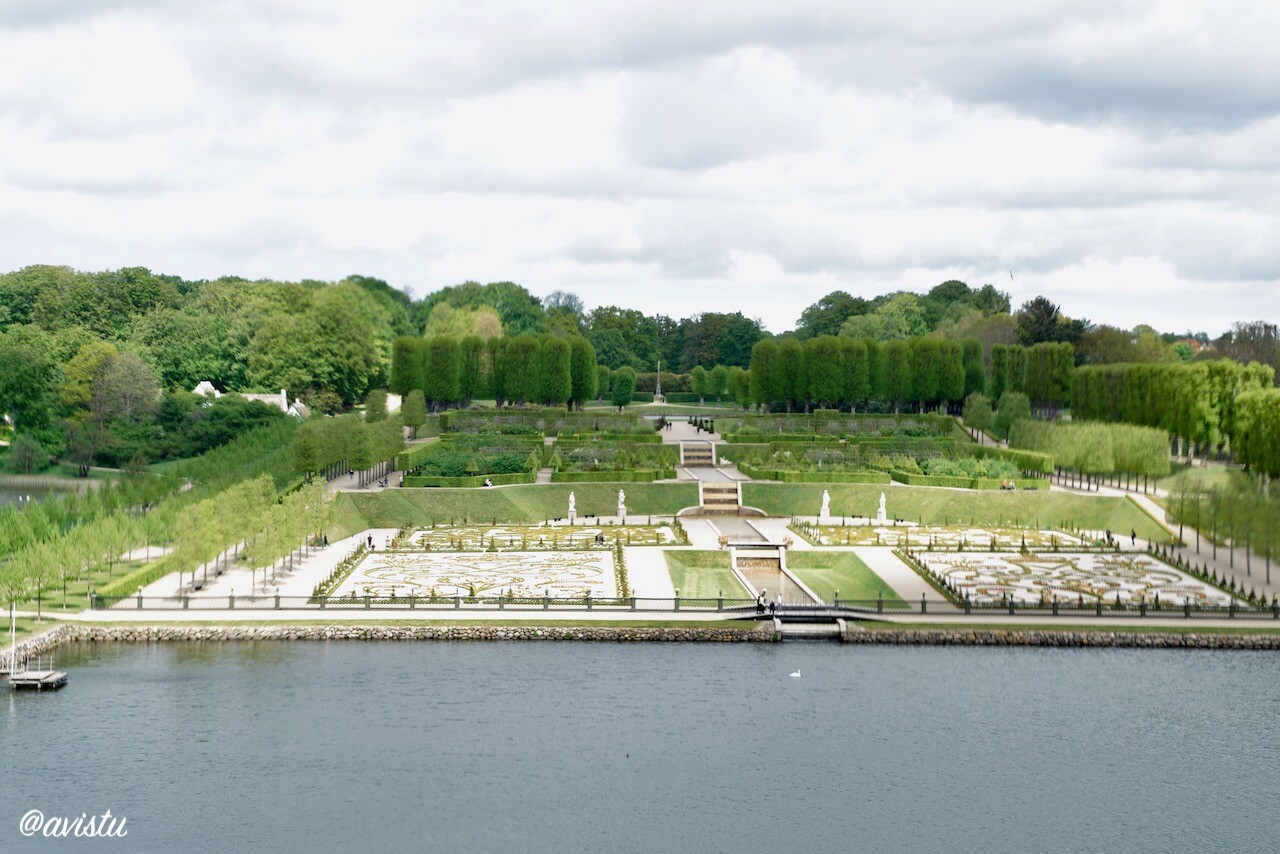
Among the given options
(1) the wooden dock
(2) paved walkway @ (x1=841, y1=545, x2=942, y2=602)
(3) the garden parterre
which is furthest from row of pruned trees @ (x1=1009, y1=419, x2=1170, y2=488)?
(1) the wooden dock

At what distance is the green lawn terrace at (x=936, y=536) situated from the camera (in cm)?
7256

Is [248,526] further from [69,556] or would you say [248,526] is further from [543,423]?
[543,423]

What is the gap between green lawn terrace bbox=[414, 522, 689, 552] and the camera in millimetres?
71438

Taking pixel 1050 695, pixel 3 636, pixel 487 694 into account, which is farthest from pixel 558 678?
pixel 3 636

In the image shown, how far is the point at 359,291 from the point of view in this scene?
178 meters

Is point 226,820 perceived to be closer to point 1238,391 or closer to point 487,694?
point 487,694

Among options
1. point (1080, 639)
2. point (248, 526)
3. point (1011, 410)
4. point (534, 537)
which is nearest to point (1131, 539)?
point (1080, 639)

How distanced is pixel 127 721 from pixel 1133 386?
86839 millimetres

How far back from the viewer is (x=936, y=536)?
7556cm

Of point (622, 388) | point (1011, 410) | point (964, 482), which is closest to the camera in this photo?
point (964, 482)

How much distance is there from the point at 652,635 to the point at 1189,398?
61296mm

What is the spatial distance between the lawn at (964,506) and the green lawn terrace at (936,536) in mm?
2184

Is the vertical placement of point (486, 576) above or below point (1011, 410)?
below

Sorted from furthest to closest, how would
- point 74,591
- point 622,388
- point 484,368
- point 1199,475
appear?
point 622,388 → point 484,368 → point 1199,475 → point 74,591
